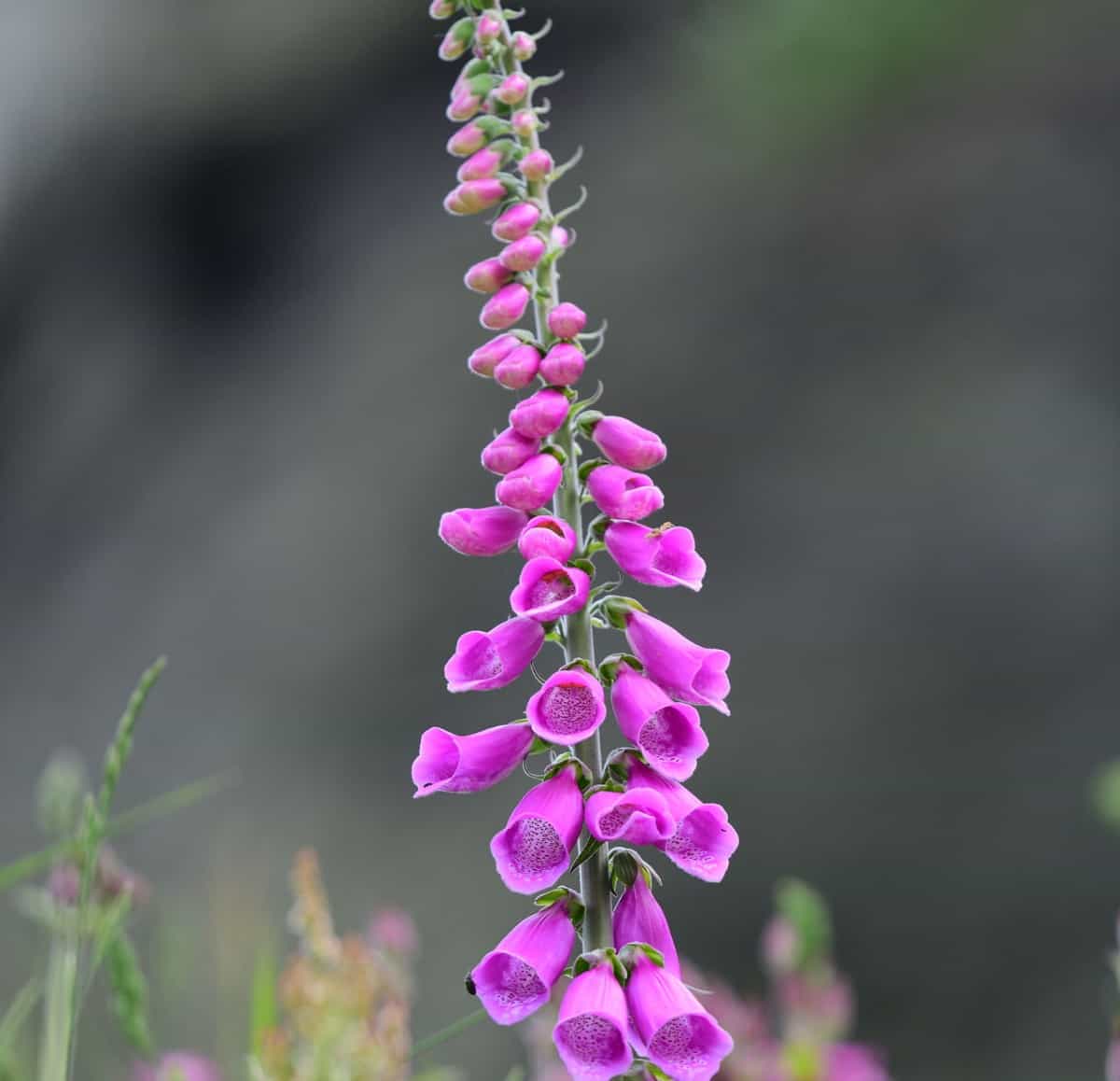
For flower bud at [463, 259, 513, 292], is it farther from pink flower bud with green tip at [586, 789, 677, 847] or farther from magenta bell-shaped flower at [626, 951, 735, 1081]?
magenta bell-shaped flower at [626, 951, 735, 1081]

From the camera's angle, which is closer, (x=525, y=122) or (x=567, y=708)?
(x=567, y=708)

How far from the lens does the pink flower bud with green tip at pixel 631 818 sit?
3.54 feet

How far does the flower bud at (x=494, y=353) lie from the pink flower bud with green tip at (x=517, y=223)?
0.33 ft

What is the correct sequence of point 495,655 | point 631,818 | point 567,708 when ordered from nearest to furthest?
point 631,818 → point 567,708 → point 495,655

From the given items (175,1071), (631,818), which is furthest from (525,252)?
(175,1071)

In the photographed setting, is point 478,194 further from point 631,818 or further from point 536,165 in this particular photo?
point 631,818

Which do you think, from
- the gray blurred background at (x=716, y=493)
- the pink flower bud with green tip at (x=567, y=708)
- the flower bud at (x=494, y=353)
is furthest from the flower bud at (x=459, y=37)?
the gray blurred background at (x=716, y=493)

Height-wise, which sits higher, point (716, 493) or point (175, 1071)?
point (716, 493)

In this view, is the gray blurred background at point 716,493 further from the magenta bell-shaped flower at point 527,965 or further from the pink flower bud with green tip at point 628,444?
the pink flower bud with green tip at point 628,444

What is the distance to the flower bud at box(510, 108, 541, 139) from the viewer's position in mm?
1298

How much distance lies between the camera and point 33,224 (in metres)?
9.16

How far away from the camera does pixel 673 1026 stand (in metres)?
1.15

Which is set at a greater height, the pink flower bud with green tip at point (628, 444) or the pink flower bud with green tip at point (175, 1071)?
the pink flower bud with green tip at point (628, 444)

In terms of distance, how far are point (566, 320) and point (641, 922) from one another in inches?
22.4
